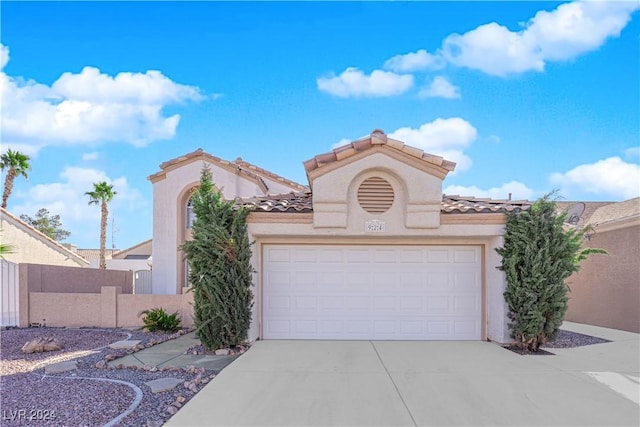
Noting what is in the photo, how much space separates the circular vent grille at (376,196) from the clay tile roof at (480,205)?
1.28 metres

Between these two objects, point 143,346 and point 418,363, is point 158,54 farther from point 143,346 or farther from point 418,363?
point 418,363

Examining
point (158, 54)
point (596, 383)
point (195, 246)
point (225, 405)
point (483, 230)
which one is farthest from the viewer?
point (158, 54)

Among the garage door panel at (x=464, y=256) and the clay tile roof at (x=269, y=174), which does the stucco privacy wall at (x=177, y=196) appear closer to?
the clay tile roof at (x=269, y=174)

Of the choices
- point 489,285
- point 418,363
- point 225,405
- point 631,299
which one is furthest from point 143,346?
point 631,299

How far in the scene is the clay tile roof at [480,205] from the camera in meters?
10.1

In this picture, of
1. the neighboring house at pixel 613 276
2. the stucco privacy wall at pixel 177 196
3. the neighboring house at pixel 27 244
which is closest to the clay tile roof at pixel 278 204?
the stucco privacy wall at pixel 177 196

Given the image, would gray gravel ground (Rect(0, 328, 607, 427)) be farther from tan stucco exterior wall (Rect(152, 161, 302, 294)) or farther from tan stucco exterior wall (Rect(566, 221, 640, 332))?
tan stucco exterior wall (Rect(152, 161, 302, 294))

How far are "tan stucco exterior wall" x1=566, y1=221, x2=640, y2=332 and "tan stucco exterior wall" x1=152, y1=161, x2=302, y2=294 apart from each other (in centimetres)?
1256

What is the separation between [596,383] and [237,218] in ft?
23.6

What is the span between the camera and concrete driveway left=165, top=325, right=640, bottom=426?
5.50 metres

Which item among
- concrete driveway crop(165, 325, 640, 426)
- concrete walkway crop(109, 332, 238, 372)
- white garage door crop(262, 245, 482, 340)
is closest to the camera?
concrete driveway crop(165, 325, 640, 426)

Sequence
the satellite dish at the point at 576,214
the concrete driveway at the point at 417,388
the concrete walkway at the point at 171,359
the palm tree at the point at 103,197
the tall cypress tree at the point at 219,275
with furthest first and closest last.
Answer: the palm tree at the point at 103,197 → the satellite dish at the point at 576,214 → the tall cypress tree at the point at 219,275 → the concrete walkway at the point at 171,359 → the concrete driveway at the point at 417,388

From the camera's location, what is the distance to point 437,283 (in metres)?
10.5

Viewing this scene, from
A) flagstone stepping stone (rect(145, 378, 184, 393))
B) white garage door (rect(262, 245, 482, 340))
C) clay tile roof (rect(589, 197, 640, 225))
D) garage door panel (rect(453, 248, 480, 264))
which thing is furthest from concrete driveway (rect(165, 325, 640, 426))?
clay tile roof (rect(589, 197, 640, 225))
